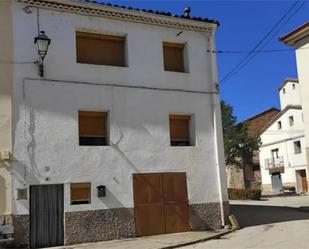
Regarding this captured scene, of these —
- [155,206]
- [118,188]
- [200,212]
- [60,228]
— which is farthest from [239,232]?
[60,228]

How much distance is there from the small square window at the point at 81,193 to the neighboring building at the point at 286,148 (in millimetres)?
34630

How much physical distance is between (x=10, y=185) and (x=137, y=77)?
525cm

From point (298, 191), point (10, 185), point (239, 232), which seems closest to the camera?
point (10, 185)

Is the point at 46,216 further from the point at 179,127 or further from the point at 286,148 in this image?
the point at 286,148

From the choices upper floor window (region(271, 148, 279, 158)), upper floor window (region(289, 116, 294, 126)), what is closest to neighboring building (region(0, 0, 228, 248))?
upper floor window (region(289, 116, 294, 126))

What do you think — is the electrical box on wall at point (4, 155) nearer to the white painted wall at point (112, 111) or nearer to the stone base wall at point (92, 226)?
the white painted wall at point (112, 111)

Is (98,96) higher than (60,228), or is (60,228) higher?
(98,96)

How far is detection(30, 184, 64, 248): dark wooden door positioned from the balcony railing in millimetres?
39434

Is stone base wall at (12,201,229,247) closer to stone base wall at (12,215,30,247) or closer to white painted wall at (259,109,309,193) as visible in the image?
stone base wall at (12,215,30,247)

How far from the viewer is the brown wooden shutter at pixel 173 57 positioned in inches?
627

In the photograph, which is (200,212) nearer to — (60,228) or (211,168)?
(211,168)

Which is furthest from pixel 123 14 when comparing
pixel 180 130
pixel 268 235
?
pixel 268 235

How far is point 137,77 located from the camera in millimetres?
14945

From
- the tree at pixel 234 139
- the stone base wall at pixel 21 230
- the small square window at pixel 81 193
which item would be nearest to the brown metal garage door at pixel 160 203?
the small square window at pixel 81 193
